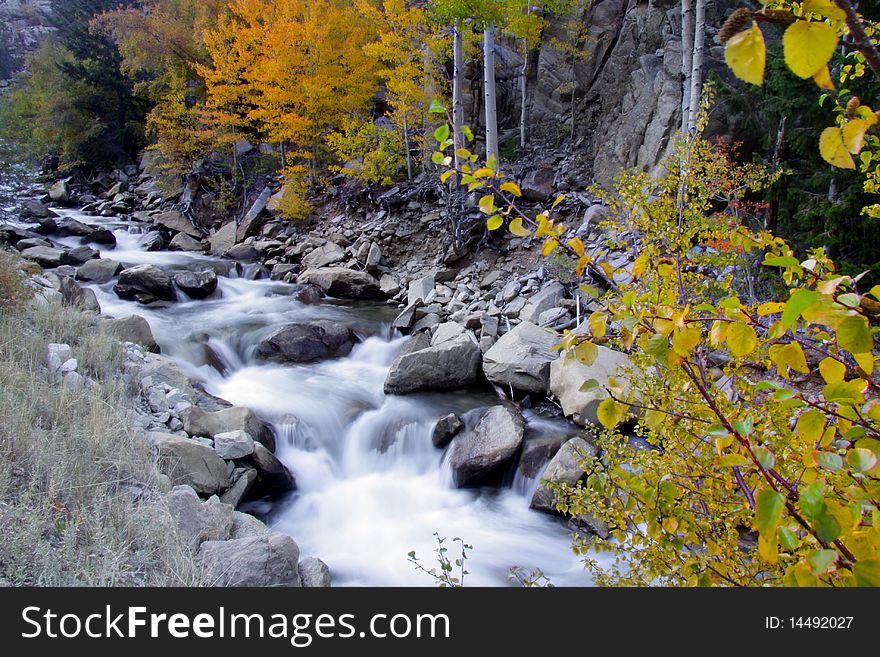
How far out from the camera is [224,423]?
621 cm

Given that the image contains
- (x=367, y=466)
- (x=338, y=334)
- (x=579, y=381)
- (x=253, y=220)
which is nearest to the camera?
(x=579, y=381)

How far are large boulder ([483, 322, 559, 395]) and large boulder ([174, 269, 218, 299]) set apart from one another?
9.02m

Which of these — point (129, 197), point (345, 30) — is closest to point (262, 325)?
point (345, 30)

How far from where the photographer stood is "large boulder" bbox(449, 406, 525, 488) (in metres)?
6.49

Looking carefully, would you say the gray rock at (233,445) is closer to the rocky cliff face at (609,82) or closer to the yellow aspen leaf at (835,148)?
the yellow aspen leaf at (835,148)

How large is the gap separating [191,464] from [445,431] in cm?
333

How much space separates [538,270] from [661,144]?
4316mm

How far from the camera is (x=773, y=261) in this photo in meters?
1.04

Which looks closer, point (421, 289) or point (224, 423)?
point (224, 423)

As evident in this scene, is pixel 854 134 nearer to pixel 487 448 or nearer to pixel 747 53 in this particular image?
pixel 747 53

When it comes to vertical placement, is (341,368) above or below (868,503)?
below

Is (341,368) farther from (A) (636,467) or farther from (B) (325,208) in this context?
(B) (325,208)

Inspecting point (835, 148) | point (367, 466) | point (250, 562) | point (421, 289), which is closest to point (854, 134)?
point (835, 148)
